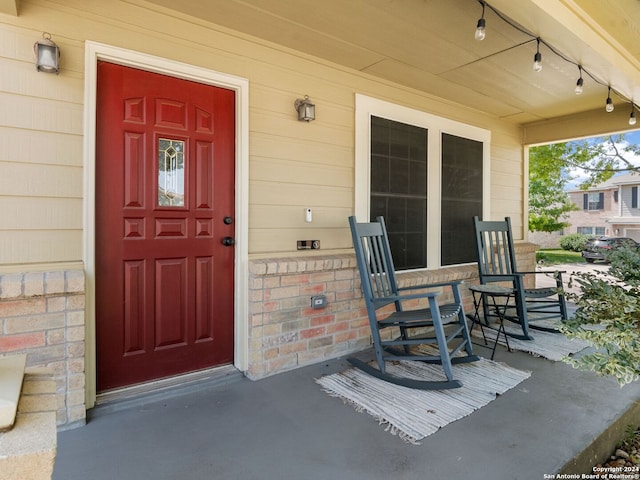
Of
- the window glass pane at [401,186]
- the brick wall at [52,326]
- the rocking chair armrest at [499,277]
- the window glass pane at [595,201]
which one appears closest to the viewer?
the brick wall at [52,326]

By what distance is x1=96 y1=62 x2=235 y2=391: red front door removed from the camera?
2.32 meters

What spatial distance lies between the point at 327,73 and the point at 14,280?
257cm

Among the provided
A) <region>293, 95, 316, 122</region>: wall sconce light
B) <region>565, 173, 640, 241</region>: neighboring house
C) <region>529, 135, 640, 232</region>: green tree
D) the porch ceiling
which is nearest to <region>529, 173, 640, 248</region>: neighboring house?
<region>565, 173, 640, 241</region>: neighboring house

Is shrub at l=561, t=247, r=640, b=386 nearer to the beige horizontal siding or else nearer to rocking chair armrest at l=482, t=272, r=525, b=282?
rocking chair armrest at l=482, t=272, r=525, b=282

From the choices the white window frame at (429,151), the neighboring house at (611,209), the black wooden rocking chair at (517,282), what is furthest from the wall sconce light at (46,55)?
the neighboring house at (611,209)

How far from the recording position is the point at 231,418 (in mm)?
2195

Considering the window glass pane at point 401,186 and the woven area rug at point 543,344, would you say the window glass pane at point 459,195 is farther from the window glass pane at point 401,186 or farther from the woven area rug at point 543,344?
the woven area rug at point 543,344

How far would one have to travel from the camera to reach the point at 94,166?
2215mm

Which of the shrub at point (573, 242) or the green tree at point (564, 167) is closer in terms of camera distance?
the green tree at point (564, 167)

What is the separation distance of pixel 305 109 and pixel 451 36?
1.17 meters

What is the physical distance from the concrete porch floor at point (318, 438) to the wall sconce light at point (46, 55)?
1.92m

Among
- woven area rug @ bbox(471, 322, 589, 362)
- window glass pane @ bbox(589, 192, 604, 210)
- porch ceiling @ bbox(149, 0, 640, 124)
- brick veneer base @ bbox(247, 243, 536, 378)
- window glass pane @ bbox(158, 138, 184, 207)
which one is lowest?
woven area rug @ bbox(471, 322, 589, 362)

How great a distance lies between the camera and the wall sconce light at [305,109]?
9.63 ft

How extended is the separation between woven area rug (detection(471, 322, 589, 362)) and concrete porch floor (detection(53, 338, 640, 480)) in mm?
616
